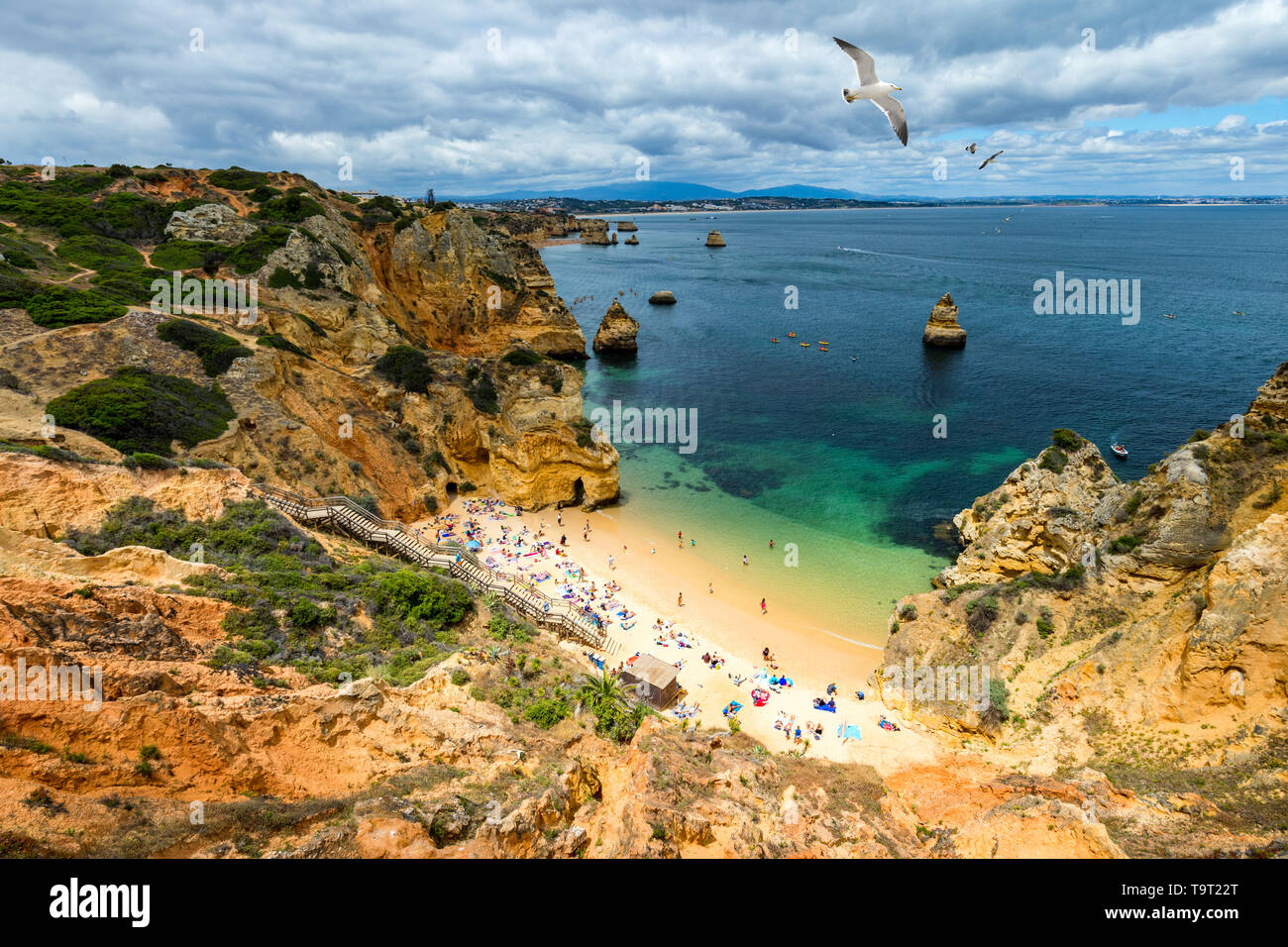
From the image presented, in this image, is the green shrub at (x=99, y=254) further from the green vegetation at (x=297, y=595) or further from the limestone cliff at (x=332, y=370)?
the green vegetation at (x=297, y=595)

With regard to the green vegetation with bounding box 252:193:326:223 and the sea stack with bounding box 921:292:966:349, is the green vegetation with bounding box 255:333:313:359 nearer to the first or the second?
the green vegetation with bounding box 252:193:326:223

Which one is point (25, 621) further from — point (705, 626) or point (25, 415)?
point (705, 626)

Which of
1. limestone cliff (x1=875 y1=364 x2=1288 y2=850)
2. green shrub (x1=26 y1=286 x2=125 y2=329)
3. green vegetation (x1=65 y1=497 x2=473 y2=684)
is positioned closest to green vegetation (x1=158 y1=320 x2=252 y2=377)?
green shrub (x1=26 y1=286 x2=125 y2=329)

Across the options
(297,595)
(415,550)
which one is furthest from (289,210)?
(297,595)

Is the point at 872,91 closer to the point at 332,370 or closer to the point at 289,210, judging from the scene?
the point at 332,370
